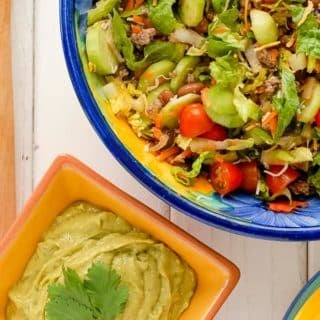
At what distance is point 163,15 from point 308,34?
25 cm

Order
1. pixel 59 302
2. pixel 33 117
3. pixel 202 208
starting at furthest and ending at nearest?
pixel 33 117
pixel 59 302
pixel 202 208

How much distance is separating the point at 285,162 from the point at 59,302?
Answer: 46cm

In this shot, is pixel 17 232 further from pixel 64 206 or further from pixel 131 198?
pixel 131 198

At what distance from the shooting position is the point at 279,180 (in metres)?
1.47

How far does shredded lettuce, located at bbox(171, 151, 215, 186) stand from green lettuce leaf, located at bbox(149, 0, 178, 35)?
0.74ft

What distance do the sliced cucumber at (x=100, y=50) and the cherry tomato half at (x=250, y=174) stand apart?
283 millimetres

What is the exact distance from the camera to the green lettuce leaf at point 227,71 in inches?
56.3

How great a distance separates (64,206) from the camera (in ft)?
5.21

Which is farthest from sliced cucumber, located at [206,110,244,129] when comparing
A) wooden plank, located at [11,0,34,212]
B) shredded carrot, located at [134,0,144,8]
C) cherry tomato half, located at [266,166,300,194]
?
wooden plank, located at [11,0,34,212]

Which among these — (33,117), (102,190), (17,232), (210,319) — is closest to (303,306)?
(210,319)

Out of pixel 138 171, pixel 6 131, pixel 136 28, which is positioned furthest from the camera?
pixel 6 131

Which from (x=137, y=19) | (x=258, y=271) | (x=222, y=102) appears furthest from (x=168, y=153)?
(x=258, y=271)

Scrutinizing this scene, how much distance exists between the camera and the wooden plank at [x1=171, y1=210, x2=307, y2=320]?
5.43 ft

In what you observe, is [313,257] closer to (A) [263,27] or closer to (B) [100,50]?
(A) [263,27]
